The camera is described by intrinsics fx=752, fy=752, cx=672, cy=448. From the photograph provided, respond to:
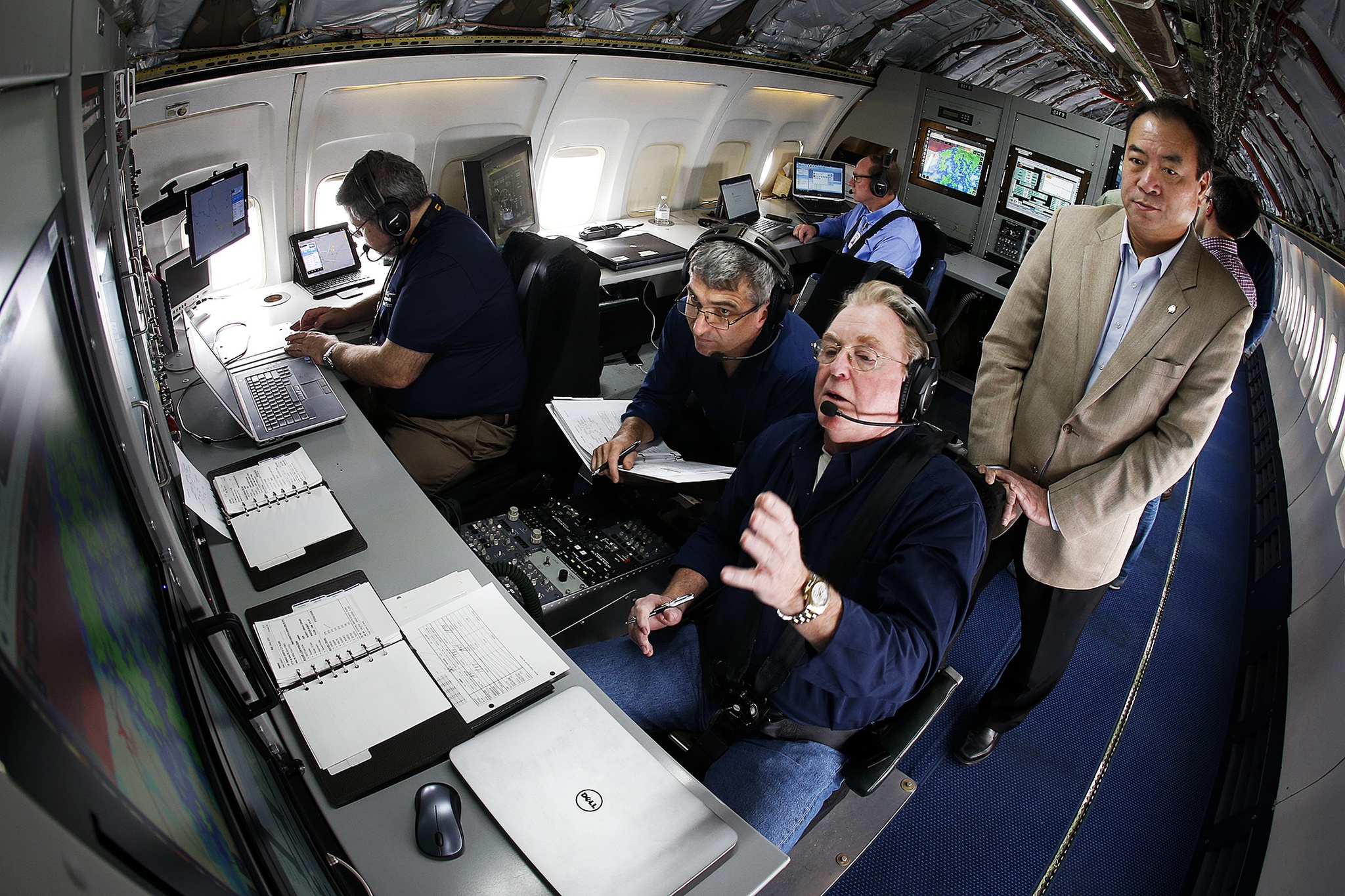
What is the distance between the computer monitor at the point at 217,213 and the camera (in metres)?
2.99

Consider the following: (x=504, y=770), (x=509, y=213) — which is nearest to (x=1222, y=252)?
(x=504, y=770)

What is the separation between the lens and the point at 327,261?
13.5 ft

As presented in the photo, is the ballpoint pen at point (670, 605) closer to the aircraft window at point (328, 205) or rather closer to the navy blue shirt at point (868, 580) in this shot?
the navy blue shirt at point (868, 580)

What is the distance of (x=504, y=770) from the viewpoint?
1.55m

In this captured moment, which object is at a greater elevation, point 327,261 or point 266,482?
point 327,261

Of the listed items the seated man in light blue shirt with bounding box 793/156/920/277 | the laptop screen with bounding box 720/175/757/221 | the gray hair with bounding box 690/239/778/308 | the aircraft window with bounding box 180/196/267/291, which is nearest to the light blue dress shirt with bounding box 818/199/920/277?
the seated man in light blue shirt with bounding box 793/156/920/277

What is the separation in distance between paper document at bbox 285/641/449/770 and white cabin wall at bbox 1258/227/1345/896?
2282 millimetres

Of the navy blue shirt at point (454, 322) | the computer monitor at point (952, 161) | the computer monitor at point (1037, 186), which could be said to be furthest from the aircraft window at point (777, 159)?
the navy blue shirt at point (454, 322)

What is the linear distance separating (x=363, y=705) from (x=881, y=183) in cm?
403

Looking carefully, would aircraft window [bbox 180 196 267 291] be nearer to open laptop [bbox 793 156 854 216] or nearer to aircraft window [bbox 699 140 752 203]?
Result: aircraft window [bbox 699 140 752 203]

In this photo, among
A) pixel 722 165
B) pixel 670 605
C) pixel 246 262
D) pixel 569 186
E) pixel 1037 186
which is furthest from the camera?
pixel 722 165

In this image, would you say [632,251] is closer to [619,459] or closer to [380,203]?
[380,203]

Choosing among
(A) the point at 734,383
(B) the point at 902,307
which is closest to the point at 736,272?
(A) the point at 734,383

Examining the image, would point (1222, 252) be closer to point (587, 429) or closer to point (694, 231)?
point (587, 429)
